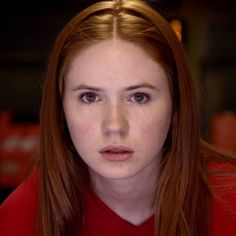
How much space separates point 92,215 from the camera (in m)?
1.19

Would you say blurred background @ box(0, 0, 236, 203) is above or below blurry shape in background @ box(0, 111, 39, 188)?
above

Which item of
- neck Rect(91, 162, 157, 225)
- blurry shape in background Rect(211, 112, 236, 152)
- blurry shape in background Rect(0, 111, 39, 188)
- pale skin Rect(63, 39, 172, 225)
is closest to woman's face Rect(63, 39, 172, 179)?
pale skin Rect(63, 39, 172, 225)

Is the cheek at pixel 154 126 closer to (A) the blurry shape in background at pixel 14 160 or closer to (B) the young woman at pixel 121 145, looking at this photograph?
(B) the young woman at pixel 121 145

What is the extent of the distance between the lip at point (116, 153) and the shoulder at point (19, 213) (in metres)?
0.25

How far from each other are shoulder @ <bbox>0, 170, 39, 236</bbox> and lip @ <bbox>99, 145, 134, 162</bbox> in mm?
250

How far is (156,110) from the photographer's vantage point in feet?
3.49

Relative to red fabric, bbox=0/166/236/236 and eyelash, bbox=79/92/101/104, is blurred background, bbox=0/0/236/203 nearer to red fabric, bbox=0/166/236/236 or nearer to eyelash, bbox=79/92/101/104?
red fabric, bbox=0/166/236/236

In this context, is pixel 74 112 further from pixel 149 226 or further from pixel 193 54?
pixel 193 54

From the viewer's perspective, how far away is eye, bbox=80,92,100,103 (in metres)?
1.04

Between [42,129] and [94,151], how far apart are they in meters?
0.16

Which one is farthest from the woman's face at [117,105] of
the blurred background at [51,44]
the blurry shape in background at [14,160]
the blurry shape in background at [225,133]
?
the blurred background at [51,44]

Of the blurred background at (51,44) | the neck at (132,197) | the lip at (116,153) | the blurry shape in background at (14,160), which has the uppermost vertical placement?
the blurred background at (51,44)

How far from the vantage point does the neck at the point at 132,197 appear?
119cm

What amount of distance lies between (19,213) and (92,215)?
0.16 m
